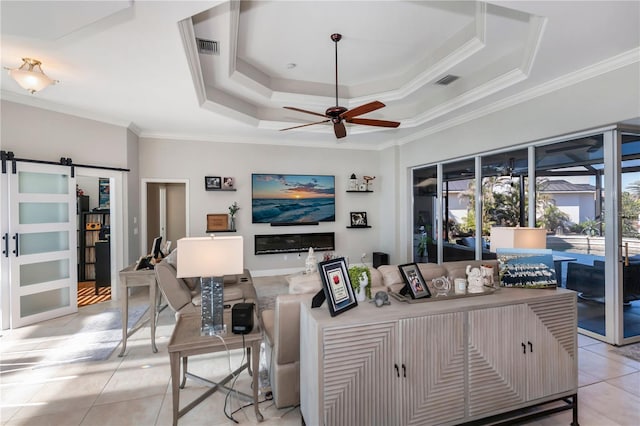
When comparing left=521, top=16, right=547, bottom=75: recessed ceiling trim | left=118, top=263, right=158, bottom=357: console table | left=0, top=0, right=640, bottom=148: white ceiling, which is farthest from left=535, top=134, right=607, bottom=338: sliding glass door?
left=118, top=263, right=158, bottom=357: console table

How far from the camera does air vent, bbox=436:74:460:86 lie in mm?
4242

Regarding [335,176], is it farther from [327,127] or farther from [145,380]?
[145,380]

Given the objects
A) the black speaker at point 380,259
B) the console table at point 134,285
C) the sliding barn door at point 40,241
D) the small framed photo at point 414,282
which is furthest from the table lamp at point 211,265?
the black speaker at point 380,259

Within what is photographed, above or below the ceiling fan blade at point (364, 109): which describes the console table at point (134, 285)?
below

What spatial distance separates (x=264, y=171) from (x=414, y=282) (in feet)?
16.3

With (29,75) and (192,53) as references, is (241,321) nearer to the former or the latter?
(192,53)

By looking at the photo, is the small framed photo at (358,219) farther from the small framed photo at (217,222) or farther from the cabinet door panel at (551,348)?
the cabinet door panel at (551,348)

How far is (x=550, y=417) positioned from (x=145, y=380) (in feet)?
10.4

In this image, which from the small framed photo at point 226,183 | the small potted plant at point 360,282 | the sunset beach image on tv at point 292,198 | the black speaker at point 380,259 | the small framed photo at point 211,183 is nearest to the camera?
the small potted plant at point 360,282

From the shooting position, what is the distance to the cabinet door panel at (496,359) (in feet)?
6.44

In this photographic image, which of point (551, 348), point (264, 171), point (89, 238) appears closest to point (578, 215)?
point (551, 348)

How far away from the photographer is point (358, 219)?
714 centimetres

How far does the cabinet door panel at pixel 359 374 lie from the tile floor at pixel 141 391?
25.0 inches

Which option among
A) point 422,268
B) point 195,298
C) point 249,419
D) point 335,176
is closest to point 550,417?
point 422,268
